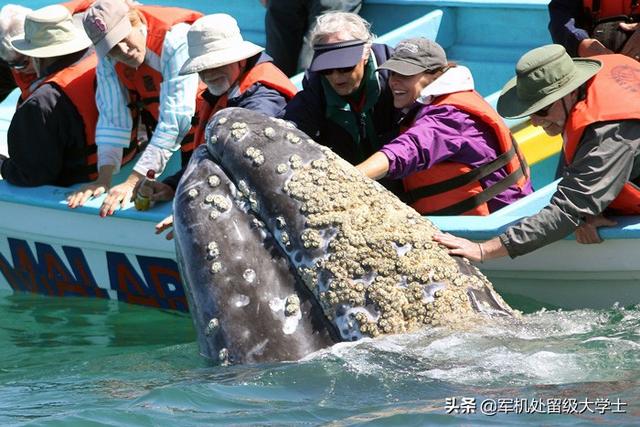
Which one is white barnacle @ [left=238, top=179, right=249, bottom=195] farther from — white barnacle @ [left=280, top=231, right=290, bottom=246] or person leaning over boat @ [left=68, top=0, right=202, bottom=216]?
person leaning over boat @ [left=68, top=0, right=202, bottom=216]

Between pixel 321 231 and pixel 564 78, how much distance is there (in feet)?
5.97

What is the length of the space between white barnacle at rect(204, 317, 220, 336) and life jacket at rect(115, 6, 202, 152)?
3.47 m

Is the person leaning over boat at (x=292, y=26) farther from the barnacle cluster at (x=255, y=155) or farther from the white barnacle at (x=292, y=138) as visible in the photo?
the barnacle cluster at (x=255, y=155)

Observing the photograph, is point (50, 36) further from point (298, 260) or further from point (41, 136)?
point (298, 260)

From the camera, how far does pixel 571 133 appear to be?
724 centimetres

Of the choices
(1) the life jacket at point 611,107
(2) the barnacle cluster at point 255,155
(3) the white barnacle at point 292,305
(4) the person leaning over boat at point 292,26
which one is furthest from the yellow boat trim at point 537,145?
(3) the white barnacle at point 292,305

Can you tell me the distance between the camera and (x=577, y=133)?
721 centimetres

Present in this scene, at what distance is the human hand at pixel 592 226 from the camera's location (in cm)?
757

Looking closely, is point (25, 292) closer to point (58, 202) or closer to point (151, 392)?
point (58, 202)

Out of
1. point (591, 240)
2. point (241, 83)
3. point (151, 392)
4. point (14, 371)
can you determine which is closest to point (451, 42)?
A: point (241, 83)

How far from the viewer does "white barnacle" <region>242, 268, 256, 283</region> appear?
6.35 metres

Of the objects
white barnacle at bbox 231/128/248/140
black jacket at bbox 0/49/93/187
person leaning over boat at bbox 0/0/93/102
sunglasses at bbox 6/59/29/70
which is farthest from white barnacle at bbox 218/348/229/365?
sunglasses at bbox 6/59/29/70

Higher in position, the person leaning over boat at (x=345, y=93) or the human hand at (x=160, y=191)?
the person leaning over boat at (x=345, y=93)

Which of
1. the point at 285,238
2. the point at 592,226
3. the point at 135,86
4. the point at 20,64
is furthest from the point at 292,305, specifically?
the point at 20,64
